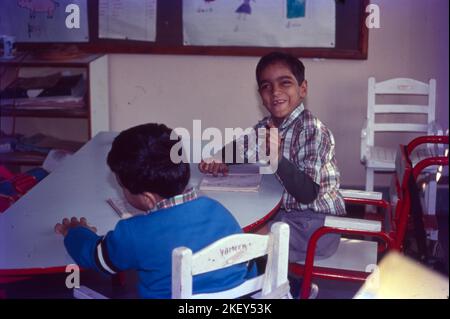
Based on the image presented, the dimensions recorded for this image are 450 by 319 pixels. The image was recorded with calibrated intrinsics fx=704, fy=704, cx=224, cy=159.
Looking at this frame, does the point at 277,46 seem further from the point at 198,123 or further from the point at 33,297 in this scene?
the point at 33,297

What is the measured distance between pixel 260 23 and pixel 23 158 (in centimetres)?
153

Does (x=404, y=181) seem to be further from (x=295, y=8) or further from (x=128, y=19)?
(x=128, y=19)

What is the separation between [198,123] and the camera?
4.18 meters

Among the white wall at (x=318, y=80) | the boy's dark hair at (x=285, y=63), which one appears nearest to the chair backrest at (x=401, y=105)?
the white wall at (x=318, y=80)

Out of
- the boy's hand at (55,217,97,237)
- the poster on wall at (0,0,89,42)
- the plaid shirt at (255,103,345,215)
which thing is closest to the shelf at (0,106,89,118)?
the poster on wall at (0,0,89,42)

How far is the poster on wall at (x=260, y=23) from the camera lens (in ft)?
12.8

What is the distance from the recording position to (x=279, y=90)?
2568 millimetres

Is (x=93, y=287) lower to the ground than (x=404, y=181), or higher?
lower

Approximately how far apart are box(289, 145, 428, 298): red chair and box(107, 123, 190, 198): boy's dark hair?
59 centimetres

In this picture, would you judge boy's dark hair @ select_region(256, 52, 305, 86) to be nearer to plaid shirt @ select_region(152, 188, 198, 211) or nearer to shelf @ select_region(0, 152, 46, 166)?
plaid shirt @ select_region(152, 188, 198, 211)

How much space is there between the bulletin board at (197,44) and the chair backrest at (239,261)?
2413mm

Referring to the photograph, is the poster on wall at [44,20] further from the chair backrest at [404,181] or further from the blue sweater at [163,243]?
the blue sweater at [163,243]
